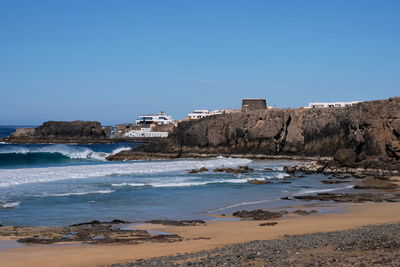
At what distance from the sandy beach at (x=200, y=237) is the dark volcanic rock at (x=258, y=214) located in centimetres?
48

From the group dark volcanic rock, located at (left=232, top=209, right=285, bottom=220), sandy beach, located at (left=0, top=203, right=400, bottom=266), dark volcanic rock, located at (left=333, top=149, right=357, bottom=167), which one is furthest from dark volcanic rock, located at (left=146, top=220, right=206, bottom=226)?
dark volcanic rock, located at (left=333, top=149, right=357, bottom=167)

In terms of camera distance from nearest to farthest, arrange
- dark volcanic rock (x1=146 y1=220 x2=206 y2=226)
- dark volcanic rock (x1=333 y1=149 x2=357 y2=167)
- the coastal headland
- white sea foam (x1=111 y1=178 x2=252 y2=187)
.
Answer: the coastal headland < dark volcanic rock (x1=146 y1=220 x2=206 y2=226) < white sea foam (x1=111 y1=178 x2=252 y2=187) < dark volcanic rock (x1=333 y1=149 x2=357 y2=167)

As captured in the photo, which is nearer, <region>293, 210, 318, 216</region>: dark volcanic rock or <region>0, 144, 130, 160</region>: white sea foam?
<region>293, 210, 318, 216</region>: dark volcanic rock

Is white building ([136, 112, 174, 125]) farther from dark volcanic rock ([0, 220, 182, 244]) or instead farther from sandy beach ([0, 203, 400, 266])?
dark volcanic rock ([0, 220, 182, 244])

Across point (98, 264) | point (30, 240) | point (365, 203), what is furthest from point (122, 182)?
point (98, 264)

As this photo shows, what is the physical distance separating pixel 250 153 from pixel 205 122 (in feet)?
25.4

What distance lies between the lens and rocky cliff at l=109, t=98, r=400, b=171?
43.5m

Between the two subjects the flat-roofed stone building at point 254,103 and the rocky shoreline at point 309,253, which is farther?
the flat-roofed stone building at point 254,103

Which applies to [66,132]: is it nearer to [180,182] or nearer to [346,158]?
[346,158]

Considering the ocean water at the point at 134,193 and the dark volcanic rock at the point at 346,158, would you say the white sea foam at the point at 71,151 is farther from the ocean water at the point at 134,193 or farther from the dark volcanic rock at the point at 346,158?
the dark volcanic rock at the point at 346,158

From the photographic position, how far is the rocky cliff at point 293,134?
43531 mm

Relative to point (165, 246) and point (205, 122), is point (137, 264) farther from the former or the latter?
point (205, 122)

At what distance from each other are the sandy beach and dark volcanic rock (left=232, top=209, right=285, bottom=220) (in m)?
0.48

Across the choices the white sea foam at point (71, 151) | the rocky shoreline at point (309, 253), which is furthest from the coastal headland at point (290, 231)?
the white sea foam at point (71, 151)
